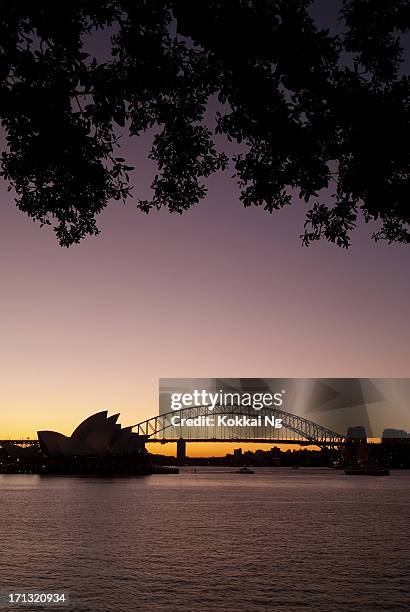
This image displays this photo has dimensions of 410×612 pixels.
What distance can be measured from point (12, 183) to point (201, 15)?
3.29 meters

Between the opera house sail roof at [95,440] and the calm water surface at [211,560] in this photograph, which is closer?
the calm water surface at [211,560]

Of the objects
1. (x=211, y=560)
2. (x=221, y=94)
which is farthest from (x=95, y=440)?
(x=221, y=94)

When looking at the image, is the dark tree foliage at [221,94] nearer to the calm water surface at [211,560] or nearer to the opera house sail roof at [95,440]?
the calm water surface at [211,560]

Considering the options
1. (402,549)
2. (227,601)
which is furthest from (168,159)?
(402,549)

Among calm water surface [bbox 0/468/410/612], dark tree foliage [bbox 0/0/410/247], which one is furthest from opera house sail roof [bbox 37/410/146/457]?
dark tree foliage [bbox 0/0/410/247]

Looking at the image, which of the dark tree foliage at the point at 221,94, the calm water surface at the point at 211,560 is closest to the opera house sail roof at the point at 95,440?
the calm water surface at the point at 211,560

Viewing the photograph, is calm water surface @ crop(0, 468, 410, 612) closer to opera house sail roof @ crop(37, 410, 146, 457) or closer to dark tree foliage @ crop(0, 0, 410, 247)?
dark tree foliage @ crop(0, 0, 410, 247)

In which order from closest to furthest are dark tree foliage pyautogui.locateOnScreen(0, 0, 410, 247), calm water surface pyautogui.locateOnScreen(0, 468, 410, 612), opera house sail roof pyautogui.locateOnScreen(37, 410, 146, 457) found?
1. dark tree foliage pyautogui.locateOnScreen(0, 0, 410, 247)
2. calm water surface pyautogui.locateOnScreen(0, 468, 410, 612)
3. opera house sail roof pyautogui.locateOnScreen(37, 410, 146, 457)

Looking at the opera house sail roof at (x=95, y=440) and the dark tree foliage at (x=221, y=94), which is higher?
the opera house sail roof at (x=95, y=440)

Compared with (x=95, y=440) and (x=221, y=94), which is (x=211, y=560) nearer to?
(x=221, y=94)

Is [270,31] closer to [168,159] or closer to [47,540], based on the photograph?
[168,159]

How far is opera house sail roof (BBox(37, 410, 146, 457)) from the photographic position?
167 m

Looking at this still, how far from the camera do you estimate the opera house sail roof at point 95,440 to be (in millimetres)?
167000

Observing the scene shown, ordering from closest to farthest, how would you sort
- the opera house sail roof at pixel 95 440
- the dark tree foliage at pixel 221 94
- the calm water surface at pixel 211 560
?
the dark tree foliage at pixel 221 94 → the calm water surface at pixel 211 560 → the opera house sail roof at pixel 95 440
